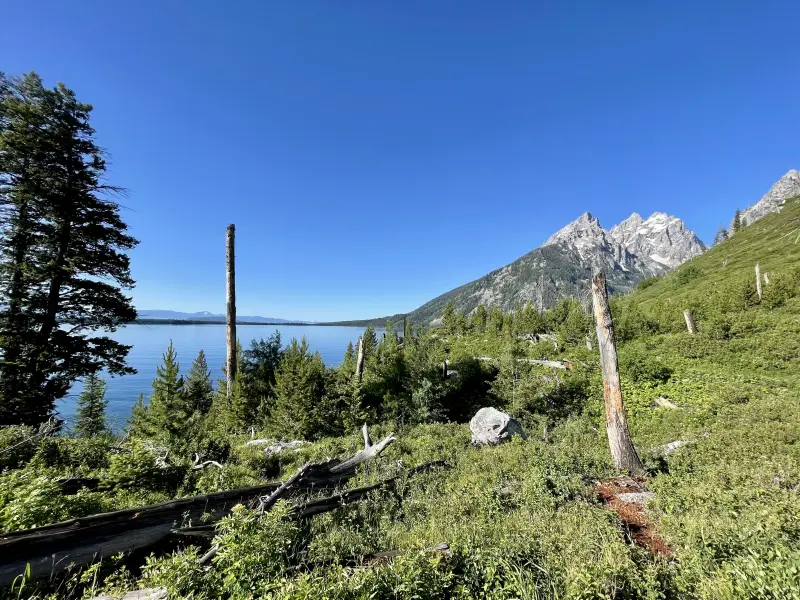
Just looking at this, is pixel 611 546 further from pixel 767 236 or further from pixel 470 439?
pixel 767 236

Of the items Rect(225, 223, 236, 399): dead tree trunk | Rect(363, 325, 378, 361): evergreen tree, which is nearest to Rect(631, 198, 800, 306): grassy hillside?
Rect(363, 325, 378, 361): evergreen tree

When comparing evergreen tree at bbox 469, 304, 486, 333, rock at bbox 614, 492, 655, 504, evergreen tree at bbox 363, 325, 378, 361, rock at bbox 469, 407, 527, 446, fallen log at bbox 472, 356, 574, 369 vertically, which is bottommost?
rock at bbox 469, 407, 527, 446

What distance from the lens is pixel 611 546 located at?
398 cm

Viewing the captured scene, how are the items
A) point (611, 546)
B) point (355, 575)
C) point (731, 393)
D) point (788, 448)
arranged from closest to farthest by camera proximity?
1. point (355, 575)
2. point (611, 546)
3. point (788, 448)
4. point (731, 393)

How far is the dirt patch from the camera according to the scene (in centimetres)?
501

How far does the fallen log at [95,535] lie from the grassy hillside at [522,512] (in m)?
0.21

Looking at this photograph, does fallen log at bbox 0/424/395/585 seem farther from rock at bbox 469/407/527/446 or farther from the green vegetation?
rock at bbox 469/407/527/446

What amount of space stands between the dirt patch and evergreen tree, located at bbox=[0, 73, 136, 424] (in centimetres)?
1665

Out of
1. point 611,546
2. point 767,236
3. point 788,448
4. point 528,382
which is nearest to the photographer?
point 611,546

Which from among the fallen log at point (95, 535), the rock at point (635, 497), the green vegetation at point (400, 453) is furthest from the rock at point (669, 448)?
the fallen log at point (95, 535)

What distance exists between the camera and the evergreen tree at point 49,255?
10539mm

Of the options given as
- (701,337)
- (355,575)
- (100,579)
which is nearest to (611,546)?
(355,575)

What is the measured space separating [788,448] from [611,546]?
27.6 ft

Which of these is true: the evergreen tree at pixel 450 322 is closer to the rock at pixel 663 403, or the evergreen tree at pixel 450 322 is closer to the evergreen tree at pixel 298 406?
the evergreen tree at pixel 298 406
